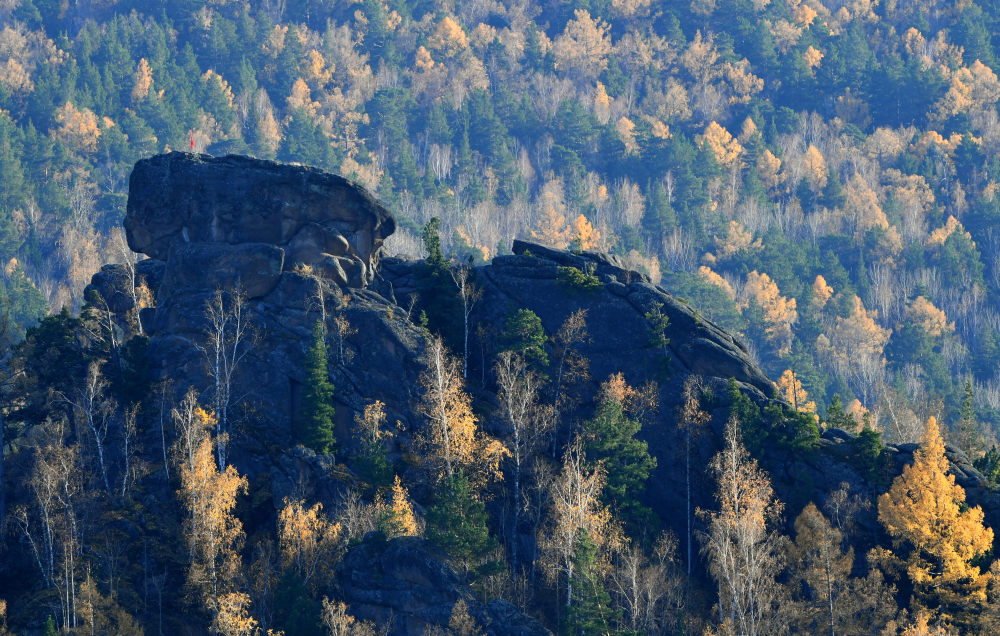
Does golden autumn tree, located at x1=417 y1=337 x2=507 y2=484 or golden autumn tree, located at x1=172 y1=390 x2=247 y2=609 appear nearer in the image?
golden autumn tree, located at x1=172 y1=390 x2=247 y2=609

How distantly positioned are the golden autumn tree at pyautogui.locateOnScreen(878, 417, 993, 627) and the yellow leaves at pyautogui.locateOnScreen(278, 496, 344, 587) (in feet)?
106

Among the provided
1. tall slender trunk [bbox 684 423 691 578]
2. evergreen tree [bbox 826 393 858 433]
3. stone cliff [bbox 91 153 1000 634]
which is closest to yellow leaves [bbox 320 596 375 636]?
stone cliff [bbox 91 153 1000 634]

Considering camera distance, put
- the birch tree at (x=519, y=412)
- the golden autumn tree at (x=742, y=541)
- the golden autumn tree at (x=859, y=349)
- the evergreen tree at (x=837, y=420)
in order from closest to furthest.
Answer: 1. the golden autumn tree at (x=742, y=541)
2. the birch tree at (x=519, y=412)
3. the evergreen tree at (x=837, y=420)
4. the golden autumn tree at (x=859, y=349)

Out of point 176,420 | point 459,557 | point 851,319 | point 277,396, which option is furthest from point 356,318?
point 851,319

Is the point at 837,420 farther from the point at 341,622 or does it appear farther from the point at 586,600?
the point at 341,622

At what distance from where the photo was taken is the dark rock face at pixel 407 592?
65000 mm

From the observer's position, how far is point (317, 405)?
252 ft

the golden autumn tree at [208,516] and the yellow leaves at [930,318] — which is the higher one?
the golden autumn tree at [208,516]

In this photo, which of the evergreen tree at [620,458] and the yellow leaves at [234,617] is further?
the evergreen tree at [620,458]

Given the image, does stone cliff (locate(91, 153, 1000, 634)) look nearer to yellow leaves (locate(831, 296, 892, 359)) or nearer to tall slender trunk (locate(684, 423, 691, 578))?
tall slender trunk (locate(684, 423, 691, 578))

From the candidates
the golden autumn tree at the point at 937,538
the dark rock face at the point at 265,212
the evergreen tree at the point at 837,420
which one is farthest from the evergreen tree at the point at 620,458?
the dark rock face at the point at 265,212

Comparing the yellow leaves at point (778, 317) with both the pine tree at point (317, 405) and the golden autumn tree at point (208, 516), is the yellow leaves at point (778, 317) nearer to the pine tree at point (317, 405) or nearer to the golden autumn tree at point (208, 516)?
the pine tree at point (317, 405)

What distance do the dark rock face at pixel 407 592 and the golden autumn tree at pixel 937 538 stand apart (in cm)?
2260

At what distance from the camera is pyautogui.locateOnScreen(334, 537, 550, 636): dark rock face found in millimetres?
65000
